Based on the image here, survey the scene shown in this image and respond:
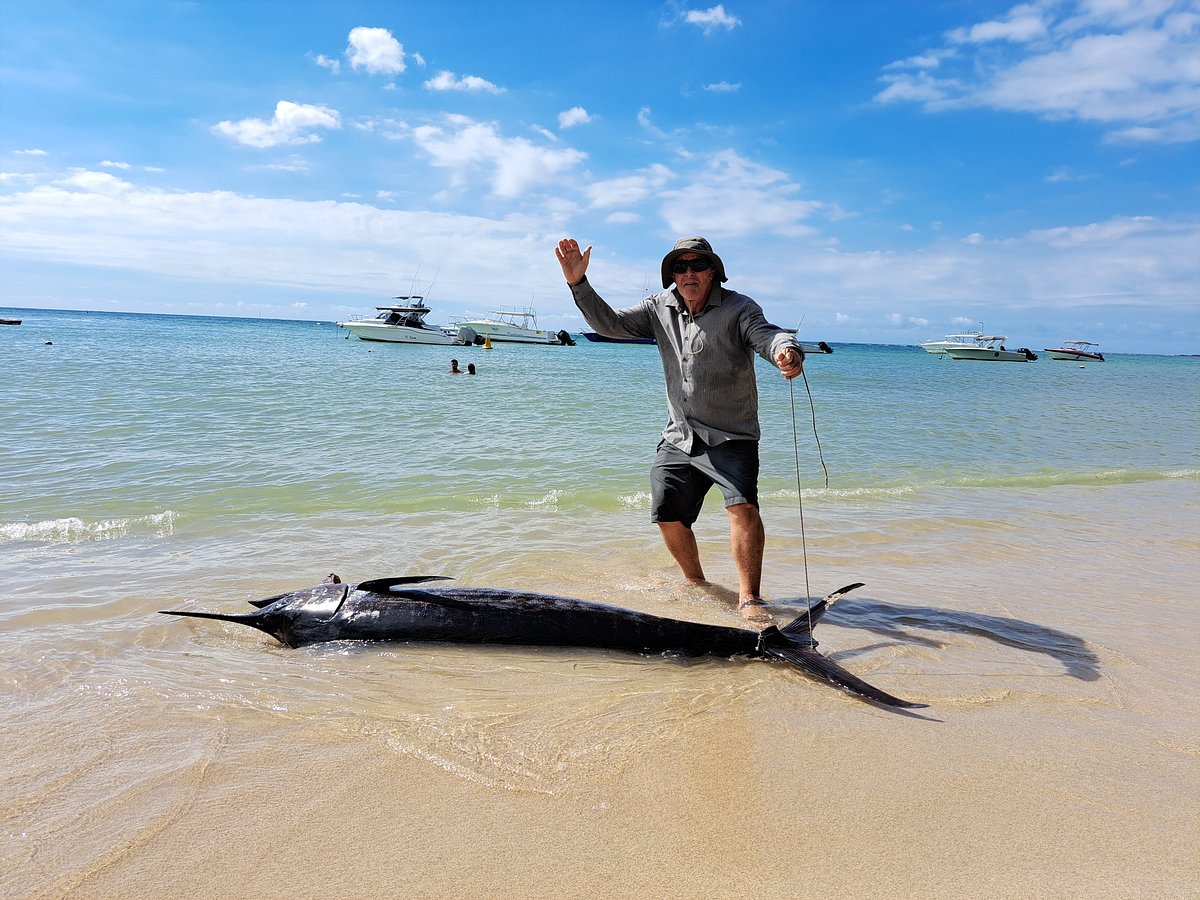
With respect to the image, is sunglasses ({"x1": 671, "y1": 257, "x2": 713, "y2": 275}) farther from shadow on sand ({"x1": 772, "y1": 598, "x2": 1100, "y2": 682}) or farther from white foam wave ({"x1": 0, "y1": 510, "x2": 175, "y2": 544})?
white foam wave ({"x1": 0, "y1": 510, "x2": 175, "y2": 544})

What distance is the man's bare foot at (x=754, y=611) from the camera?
13.3 ft

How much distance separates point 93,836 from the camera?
2.06m

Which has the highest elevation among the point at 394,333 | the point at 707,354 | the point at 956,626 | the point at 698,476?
the point at 394,333

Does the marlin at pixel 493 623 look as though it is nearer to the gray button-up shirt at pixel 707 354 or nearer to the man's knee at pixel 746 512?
the man's knee at pixel 746 512

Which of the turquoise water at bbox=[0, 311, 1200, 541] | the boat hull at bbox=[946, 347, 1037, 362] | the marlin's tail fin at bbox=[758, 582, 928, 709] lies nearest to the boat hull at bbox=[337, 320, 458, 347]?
the turquoise water at bbox=[0, 311, 1200, 541]

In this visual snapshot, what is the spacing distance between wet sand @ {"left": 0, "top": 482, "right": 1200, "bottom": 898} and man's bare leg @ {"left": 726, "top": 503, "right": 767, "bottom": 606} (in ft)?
0.76

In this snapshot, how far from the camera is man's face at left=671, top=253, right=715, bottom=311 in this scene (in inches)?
167

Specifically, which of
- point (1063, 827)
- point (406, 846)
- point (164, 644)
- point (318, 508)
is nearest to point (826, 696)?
point (1063, 827)

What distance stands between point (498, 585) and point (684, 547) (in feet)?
4.10

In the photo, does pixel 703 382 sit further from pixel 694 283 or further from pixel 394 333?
pixel 394 333

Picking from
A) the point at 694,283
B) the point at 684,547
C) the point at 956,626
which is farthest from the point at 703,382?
the point at 956,626

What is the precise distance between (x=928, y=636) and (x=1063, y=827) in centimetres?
183

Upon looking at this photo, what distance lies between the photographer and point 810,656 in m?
3.21

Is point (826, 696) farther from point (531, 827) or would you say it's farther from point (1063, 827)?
point (531, 827)
